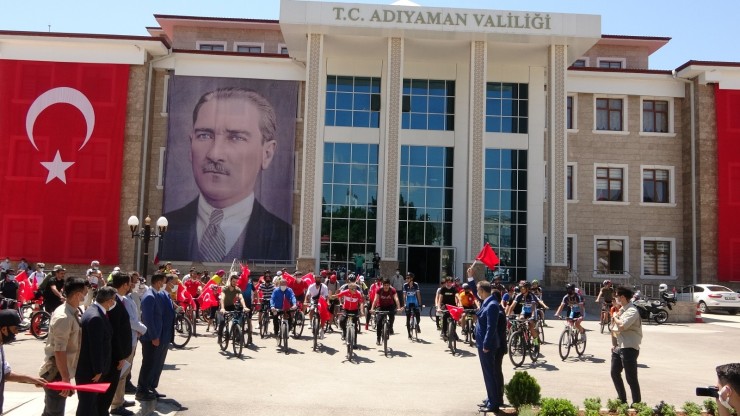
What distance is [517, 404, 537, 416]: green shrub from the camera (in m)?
8.02

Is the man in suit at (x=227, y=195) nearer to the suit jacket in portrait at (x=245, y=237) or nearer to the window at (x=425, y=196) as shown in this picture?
the suit jacket in portrait at (x=245, y=237)

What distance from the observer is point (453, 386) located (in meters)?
11.0

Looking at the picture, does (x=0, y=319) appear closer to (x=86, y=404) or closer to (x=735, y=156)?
(x=86, y=404)

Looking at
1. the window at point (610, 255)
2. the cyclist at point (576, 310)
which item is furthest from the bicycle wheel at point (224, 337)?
the window at point (610, 255)

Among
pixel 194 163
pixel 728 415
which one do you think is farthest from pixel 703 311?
pixel 728 415

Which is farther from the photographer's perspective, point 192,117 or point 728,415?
point 192,117

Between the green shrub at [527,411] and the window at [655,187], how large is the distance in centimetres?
3092

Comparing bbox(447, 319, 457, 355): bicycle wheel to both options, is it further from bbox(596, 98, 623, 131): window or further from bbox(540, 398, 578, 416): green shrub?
bbox(596, 98, 623, 131): window

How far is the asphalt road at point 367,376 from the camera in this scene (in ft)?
30.4

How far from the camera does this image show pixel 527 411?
8.13m

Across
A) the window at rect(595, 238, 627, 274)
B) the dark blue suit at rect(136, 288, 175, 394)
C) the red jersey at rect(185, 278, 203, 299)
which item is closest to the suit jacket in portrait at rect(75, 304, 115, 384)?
the dark blue suit at rect(136, 288, 175, 394)

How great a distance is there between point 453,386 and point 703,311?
2437 centimetres

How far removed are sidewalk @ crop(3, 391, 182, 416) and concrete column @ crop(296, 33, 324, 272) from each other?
20828mm

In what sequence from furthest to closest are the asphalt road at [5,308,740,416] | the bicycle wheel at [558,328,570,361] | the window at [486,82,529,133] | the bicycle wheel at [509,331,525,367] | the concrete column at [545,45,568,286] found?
the window at [486,82,529,133]
the concrete column at [545,45,568,286]
the bicycle wheel at [558,328,570,361]
the bicycle wheel at [509,331,525,367]
the asphalt road at [5,308,740,416]
